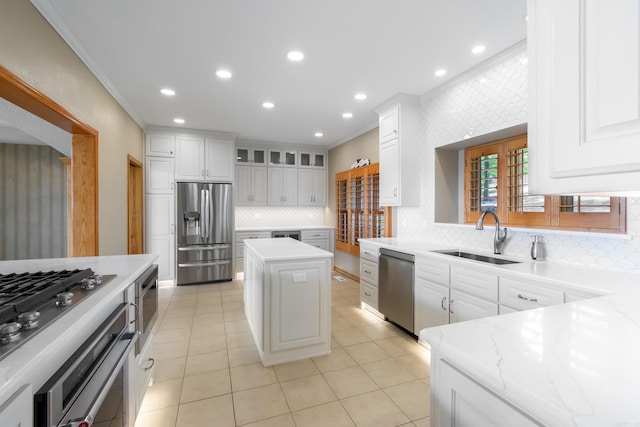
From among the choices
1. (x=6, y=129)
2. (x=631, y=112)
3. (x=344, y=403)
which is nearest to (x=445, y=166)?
(x=344, y=403)

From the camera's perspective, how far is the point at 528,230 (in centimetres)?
238

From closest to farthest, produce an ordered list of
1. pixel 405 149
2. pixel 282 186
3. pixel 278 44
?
1. pixel 278 44
2. pixel 405 149
3. pixel 282 186

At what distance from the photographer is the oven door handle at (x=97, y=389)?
2.86 ft

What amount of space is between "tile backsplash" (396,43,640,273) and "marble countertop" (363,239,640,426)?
1020 millimetres

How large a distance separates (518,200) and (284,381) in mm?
2563

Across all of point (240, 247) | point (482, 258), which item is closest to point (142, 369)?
point (482, 258)

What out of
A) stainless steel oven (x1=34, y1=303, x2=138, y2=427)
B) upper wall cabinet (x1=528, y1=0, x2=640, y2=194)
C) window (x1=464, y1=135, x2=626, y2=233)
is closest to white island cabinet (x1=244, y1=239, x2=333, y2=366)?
stainless steel oven (x1=34, y1=303, x2=138, y2=427)

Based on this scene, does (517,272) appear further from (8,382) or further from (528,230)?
(8,382)

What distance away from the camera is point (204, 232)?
500 centimetres

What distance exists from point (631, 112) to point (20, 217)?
7013 mm

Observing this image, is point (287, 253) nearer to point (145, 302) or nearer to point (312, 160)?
point (145, 302)

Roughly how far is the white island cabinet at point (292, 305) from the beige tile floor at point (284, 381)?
0.12 metres

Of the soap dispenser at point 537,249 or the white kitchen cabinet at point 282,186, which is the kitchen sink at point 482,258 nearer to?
the soap dispenser at point 537,249

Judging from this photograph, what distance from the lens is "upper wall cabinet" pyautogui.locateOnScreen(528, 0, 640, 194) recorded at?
52cm
